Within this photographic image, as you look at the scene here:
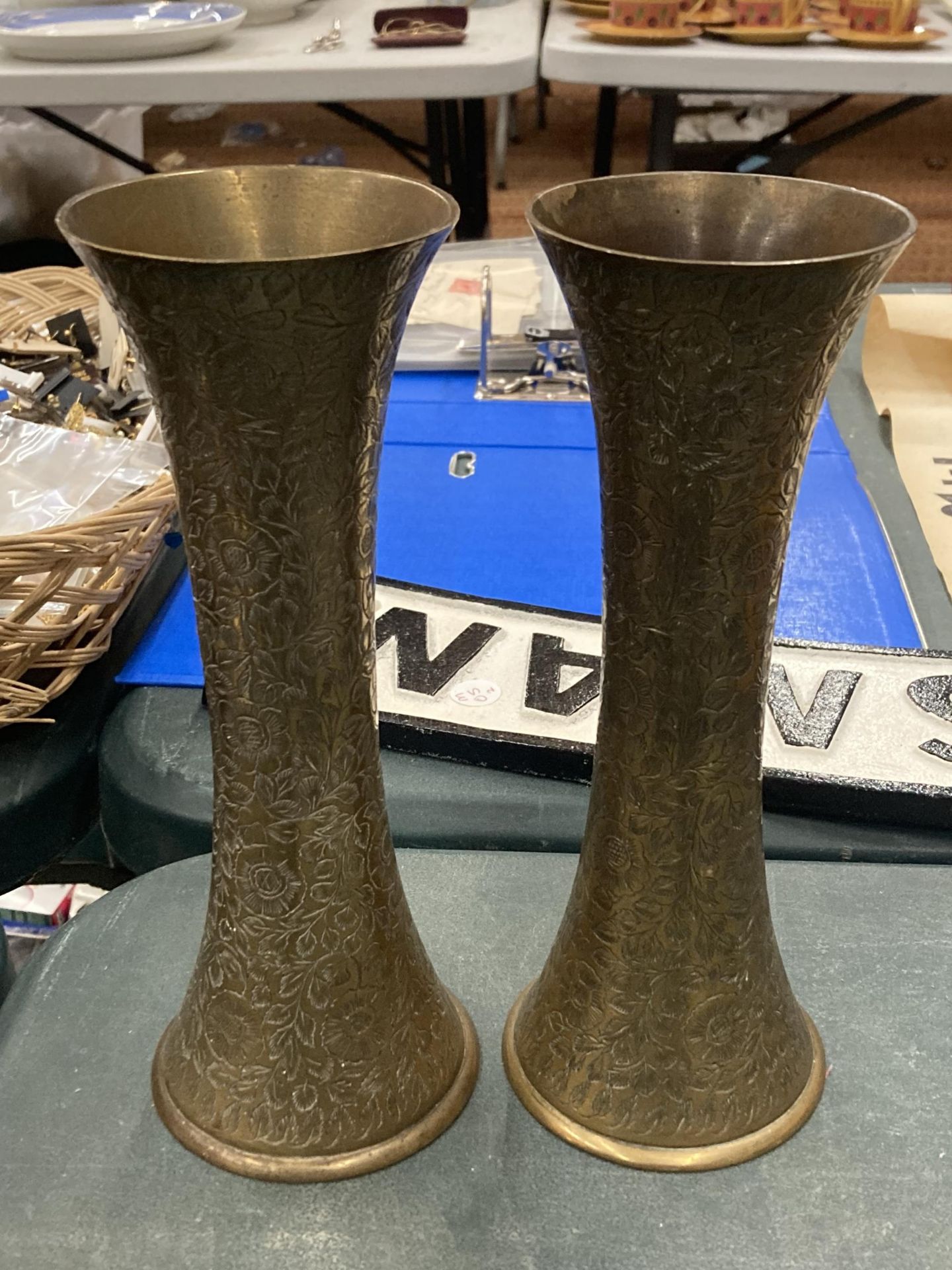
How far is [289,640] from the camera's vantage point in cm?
34

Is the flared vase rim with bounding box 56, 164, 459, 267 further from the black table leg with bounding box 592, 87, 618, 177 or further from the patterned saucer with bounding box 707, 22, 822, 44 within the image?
the black table leg with bounding box 592, 87, 618, 177

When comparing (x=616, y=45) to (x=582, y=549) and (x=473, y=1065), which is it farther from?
(x=473, y=1065)

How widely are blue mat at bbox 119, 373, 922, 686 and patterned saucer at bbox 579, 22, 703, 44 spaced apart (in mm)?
646

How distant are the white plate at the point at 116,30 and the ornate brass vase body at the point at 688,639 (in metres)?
1.21

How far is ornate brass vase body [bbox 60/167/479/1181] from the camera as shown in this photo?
29 cm

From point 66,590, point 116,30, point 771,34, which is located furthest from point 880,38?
point 66,590

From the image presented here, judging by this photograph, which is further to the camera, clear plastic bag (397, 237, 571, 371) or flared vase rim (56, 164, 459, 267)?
clear plastic bag (397, 237, 571, 371)

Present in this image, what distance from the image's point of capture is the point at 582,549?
33.1 inches

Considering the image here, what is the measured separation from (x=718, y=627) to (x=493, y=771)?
280mm

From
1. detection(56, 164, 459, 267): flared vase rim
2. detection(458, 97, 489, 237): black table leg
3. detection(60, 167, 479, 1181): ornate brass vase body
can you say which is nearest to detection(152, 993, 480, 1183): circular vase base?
detection(60, 167, 479, 1181): ornate brass vase body

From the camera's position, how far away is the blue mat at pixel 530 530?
0.74 m

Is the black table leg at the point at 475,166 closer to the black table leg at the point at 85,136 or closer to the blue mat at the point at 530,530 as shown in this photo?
the black table leg at the point at 85,136

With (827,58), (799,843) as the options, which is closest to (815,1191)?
(799,843)

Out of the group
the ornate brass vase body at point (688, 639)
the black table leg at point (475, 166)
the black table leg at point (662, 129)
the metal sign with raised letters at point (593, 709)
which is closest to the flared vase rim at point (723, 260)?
the ornate brass vase body at point (688, 639)
